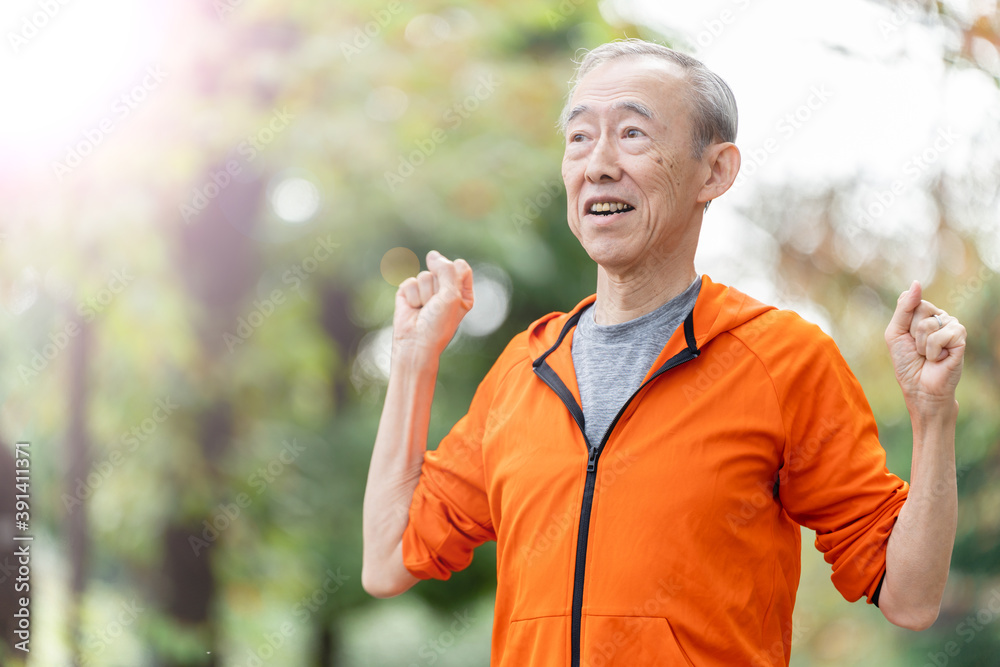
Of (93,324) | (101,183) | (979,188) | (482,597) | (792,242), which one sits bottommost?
(482,597)

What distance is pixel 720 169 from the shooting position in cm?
158

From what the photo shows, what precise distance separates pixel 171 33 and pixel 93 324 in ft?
5.42

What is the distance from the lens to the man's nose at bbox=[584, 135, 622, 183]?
4.90 ft

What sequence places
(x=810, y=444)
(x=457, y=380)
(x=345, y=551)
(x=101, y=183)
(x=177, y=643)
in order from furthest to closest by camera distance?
(x=457, y=380), (x=345, y=551), (x=177, y=643), (x=101, y=183), (x=810, y=444)

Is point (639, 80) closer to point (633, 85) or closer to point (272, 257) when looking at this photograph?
point (633, 85)

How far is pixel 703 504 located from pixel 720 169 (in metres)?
0.65

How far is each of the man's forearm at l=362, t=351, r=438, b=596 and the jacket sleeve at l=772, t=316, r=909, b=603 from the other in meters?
0.76

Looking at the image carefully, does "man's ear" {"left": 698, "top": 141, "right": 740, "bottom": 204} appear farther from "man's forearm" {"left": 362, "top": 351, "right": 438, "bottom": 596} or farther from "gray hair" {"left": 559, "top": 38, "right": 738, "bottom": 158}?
"man's forearm" {"left": 362, "top": 351, "right": 438, "bottom": 596}

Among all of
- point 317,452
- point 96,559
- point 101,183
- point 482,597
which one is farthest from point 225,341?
point 482,597

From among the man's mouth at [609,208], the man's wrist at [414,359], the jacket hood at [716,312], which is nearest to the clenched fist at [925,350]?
the jacket hood at [716,312]

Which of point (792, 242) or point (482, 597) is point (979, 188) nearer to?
point (792, 242)

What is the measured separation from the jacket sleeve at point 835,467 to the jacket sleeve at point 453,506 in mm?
611

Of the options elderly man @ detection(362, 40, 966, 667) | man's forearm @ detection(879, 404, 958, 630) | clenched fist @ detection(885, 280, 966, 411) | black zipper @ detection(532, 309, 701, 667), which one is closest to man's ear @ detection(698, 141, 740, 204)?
elderly man @ detection(362, 40, 966, 667)

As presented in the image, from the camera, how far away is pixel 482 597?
6.43m
